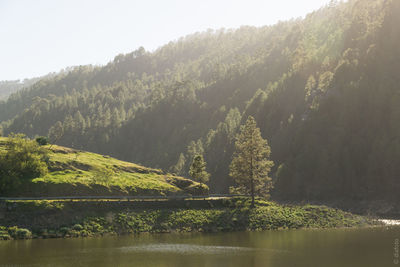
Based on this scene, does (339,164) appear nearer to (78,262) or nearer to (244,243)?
(244,243)

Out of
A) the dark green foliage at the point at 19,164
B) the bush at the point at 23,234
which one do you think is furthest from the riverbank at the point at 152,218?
the dark green foliage at the point at 19,164

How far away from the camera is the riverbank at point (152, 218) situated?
2751 inches

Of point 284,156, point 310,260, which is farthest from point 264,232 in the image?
point 284,156

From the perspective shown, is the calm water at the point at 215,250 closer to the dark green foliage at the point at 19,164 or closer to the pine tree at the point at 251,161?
the dark green foliage at the point at 19,164

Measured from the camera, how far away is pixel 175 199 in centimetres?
8644

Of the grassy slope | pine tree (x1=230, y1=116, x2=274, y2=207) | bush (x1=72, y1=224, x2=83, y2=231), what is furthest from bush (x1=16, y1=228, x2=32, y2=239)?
pine tree (x1=230, y1=116, x2=274, y2=207)

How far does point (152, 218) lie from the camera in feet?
257

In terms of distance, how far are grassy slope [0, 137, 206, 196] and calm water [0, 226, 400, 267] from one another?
19255 mm

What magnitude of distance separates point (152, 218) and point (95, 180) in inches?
704

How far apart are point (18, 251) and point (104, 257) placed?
12646mm

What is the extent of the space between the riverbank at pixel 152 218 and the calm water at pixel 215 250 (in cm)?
478

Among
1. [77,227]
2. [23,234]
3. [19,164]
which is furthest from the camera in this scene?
[19,164]

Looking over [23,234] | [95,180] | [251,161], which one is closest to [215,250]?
[23,234]

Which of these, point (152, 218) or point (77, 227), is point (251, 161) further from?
point (77, 227)
